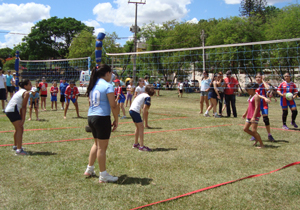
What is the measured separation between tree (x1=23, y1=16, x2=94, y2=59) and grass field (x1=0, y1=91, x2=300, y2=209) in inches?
2388

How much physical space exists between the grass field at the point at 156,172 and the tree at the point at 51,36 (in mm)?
60649

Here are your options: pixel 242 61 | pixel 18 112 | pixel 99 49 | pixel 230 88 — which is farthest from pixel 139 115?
pixel 242 61

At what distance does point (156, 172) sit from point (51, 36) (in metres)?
67.3

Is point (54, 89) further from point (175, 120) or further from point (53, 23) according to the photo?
point (53, 23)

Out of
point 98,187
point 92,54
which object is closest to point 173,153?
point 98,187

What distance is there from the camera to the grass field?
3.72 m

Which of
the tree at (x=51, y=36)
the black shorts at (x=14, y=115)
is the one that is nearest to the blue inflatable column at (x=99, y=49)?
the black shorts at (x=14, y=115)

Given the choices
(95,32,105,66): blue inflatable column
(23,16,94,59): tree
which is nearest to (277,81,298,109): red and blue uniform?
(95,32,105,66): blue inflatable column

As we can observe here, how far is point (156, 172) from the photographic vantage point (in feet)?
15.9

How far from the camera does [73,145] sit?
6691 millimetres

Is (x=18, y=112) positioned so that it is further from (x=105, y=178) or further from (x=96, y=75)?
(x=105, y=178)

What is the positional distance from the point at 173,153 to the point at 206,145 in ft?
3.69

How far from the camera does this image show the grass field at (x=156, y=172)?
146 inches

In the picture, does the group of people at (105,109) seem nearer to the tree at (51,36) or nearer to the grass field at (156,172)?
→ the grass field at (156,172)
